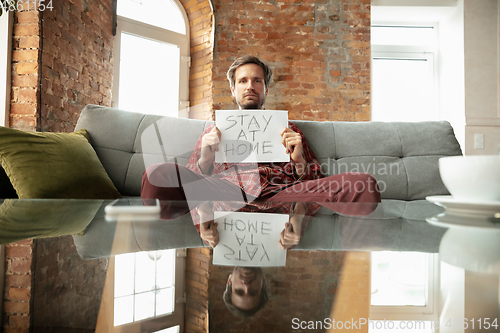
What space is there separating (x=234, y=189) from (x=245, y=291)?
3.92 ft

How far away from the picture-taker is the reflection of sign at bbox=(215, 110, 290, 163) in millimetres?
1382

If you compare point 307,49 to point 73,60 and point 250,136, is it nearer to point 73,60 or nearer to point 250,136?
point 73,60

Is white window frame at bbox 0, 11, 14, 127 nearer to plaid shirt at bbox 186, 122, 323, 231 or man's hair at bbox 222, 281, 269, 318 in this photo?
plaid shirt at bbox 186, 122, 323, 231

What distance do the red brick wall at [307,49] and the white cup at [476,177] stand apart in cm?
295

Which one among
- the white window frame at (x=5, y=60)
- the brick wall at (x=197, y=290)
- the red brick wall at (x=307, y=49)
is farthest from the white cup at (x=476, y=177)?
the red brick wall at (x=307, y=49)

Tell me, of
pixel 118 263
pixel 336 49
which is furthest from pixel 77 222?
pixel 336 49

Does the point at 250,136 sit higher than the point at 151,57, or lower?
lower

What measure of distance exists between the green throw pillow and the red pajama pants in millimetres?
372

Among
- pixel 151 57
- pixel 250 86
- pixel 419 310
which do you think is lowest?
pixel 419 310

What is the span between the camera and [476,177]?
0.59 meters

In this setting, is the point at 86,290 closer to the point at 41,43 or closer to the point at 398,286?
the point at 398,286

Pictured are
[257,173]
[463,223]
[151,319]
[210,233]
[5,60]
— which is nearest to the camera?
[151,319]

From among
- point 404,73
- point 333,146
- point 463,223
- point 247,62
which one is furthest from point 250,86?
point 404,73

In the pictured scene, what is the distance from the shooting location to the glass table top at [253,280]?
0.14m
